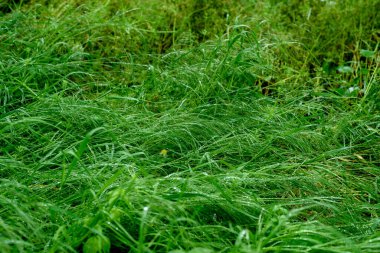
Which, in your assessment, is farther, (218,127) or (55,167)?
(218,127)

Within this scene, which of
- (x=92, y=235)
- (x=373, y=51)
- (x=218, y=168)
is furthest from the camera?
(x=373, y=51)

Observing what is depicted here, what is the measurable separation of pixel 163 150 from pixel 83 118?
383 millimetres

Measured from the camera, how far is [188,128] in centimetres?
286

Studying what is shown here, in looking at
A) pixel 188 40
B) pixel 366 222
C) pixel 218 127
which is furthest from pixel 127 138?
Result: pixel 188 40

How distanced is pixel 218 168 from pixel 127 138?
0.42 metres

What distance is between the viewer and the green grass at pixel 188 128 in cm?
204

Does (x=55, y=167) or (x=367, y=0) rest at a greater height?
(x=367, y=0)

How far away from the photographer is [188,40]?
3.95 metres

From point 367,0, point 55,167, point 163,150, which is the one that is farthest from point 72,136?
point 367,0

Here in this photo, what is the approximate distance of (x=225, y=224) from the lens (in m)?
2.16

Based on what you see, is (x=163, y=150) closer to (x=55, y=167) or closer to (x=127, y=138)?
(x=127, y=138)

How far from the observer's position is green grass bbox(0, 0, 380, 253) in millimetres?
2039

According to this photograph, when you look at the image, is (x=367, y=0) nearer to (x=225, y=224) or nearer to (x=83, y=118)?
(x=83, y=118)

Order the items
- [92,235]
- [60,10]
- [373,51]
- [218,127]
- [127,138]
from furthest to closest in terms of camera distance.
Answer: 1. [60,10]
2. [373,51]
3. [218,127]
4. [127,138]
5. [92,235]
